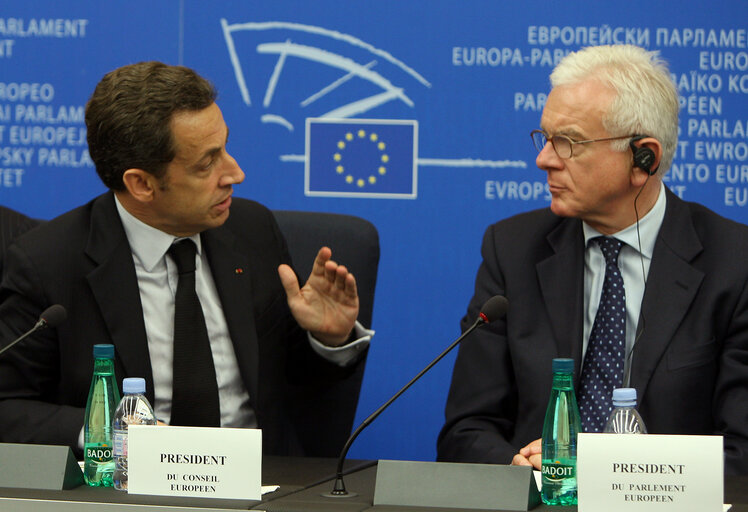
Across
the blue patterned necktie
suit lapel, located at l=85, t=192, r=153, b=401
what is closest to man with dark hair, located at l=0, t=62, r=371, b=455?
suit lapel, located at l=85, t=192, r=153, b=401

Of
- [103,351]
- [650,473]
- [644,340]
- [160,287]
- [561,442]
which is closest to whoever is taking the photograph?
[650,473]

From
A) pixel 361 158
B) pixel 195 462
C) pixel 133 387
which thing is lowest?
pixel 195 462

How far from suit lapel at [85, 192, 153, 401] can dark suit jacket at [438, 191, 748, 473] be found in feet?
2.36

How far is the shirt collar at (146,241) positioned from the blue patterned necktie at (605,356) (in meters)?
1.00

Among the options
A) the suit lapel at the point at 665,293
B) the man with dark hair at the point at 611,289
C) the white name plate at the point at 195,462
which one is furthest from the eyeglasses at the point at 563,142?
the white name plate at the point at 195,462

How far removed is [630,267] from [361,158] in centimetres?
119

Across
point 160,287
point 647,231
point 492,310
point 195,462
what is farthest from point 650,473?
point 160,287

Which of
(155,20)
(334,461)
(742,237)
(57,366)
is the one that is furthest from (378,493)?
(155,20)

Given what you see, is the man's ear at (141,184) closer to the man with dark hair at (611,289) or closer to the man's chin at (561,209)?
the man with dark hair at (611,289)

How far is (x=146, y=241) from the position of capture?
8.32 ft

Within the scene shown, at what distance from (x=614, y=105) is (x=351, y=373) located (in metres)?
0.89

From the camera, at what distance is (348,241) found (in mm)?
2797

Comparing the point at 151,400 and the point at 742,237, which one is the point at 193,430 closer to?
the point at 151,400

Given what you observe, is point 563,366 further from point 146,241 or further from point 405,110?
point 405,110
